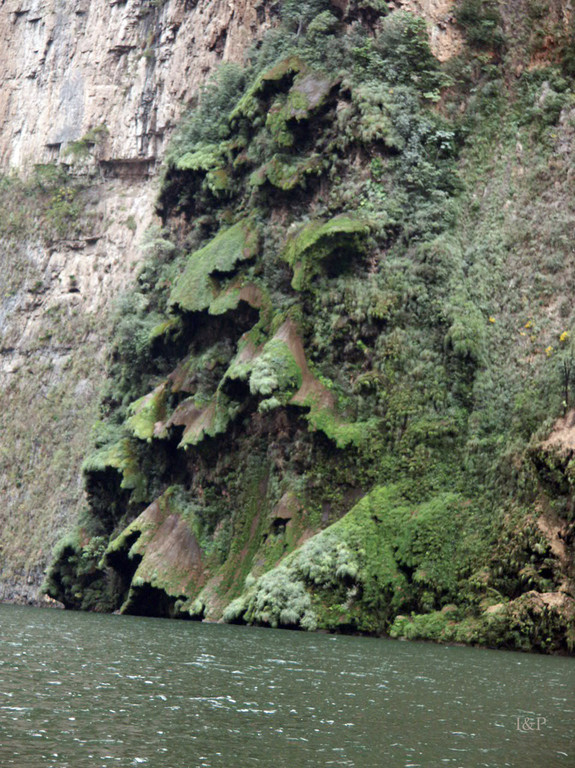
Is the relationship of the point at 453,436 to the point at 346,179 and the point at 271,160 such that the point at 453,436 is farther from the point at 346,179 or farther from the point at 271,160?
the point at 271,160

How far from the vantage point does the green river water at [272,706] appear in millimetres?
13703

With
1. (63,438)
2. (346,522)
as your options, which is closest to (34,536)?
(63,438)

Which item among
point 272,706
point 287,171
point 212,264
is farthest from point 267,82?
point 272,706

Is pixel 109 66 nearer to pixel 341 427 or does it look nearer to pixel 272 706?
pixel 341 427

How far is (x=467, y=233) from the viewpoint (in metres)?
44.0

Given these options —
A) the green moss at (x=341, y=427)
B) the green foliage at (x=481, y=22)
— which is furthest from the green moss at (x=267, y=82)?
the green moss at (x=341, y=427)

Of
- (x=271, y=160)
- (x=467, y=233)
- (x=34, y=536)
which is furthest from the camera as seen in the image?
(x=34, y=536)

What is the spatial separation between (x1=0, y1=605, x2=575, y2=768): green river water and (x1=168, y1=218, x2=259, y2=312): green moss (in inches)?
892

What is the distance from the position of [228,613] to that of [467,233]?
19.3m

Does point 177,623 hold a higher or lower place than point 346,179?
lower

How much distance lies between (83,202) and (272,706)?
59304mm

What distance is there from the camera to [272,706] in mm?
17422

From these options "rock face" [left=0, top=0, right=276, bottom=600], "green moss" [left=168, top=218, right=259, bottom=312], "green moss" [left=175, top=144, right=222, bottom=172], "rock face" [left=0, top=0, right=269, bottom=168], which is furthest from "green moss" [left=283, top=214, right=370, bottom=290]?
"rock face" [left=0, top=0, right=269, bottom=168]

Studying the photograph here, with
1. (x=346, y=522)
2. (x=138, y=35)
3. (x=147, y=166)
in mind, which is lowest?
(x=346, y=522)
